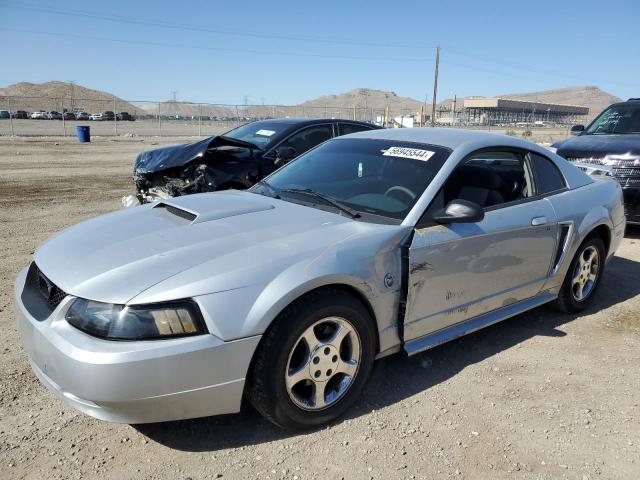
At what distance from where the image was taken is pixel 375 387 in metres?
3.33

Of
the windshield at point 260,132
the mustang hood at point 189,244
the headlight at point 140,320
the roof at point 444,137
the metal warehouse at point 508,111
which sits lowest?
the headlight at point 140,320

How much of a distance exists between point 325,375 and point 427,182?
140 centimetres

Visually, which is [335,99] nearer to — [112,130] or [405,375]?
[112,130]

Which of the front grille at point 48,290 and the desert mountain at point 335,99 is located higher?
the desert mountain at point 335,99

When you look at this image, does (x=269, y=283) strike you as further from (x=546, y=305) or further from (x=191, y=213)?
(x=546, y=305)

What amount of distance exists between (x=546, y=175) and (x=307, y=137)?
→ 407 cm

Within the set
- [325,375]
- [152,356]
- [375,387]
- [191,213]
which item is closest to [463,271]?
[375,387]

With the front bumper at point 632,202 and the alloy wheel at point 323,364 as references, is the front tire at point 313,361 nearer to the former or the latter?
the alloy wheel at point 323,364

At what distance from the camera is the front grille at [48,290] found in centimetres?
258

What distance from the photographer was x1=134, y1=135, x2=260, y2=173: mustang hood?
6.65 meters

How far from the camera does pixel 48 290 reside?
2.66 meters

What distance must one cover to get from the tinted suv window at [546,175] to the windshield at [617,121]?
5000 mm

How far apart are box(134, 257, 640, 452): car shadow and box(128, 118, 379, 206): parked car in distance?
373cm

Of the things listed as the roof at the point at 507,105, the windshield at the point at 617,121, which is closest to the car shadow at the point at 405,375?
the windshield at the point at 617,121
